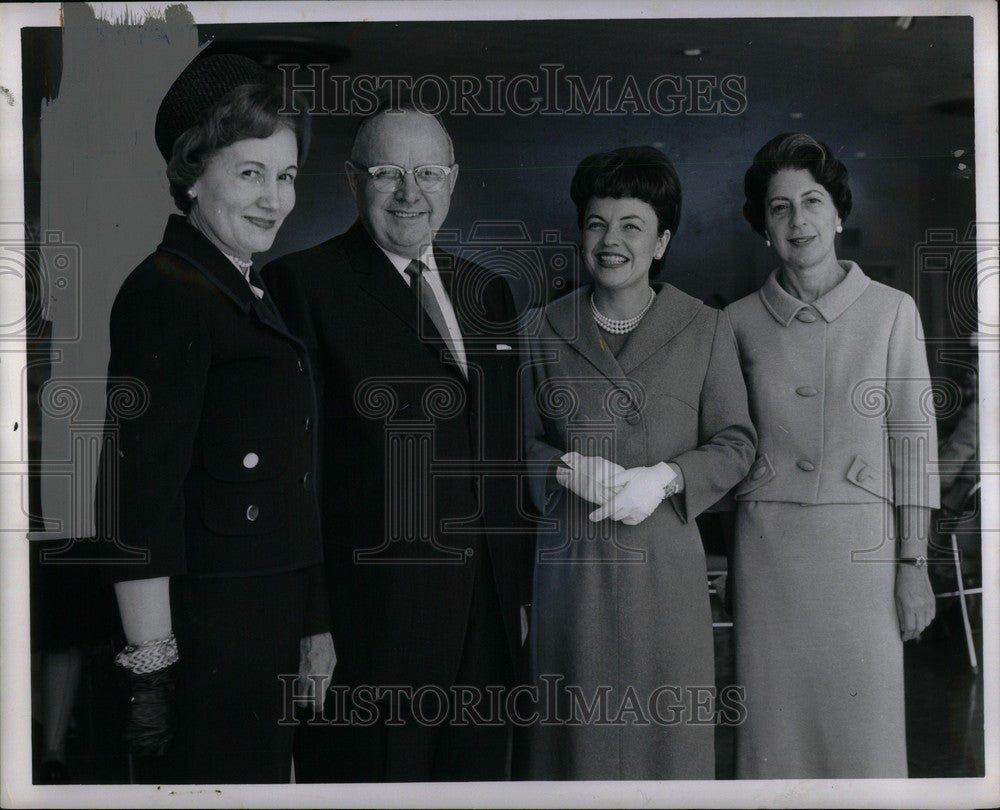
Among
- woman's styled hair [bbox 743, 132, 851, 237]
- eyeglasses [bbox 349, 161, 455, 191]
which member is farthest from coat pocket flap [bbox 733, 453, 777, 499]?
eyeglasses [bbox 349, 161, 455, 191]

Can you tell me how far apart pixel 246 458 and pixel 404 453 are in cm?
43

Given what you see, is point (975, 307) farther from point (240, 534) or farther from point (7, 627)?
point (7, 627)

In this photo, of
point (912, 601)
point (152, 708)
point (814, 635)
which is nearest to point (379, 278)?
point (152, 708)

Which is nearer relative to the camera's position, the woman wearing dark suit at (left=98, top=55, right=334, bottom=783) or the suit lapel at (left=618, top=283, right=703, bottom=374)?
the woman wearing dark suit at (left=98, top=55, right=334, bottom=783)

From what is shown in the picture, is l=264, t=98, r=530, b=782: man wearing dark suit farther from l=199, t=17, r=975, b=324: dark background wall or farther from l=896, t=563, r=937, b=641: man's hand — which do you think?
l=896, t=563, r=937, b=641: man's hand

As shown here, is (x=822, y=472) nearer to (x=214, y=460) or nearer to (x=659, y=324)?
(x=659, y=324)

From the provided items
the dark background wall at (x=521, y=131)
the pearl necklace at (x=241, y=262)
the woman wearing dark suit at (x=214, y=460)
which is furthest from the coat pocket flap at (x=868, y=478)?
the pearl necklace at (x=241, y=262)

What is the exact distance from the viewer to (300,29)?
3309mm

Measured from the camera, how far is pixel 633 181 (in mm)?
3314

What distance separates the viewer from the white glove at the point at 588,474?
329cm

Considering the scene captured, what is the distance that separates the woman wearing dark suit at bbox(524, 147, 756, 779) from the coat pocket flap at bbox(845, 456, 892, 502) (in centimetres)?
30

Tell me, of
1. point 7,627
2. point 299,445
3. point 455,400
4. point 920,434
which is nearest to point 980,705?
point 920,434

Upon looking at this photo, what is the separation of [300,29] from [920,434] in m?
2.11

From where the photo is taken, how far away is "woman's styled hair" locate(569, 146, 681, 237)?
331 centimetres
